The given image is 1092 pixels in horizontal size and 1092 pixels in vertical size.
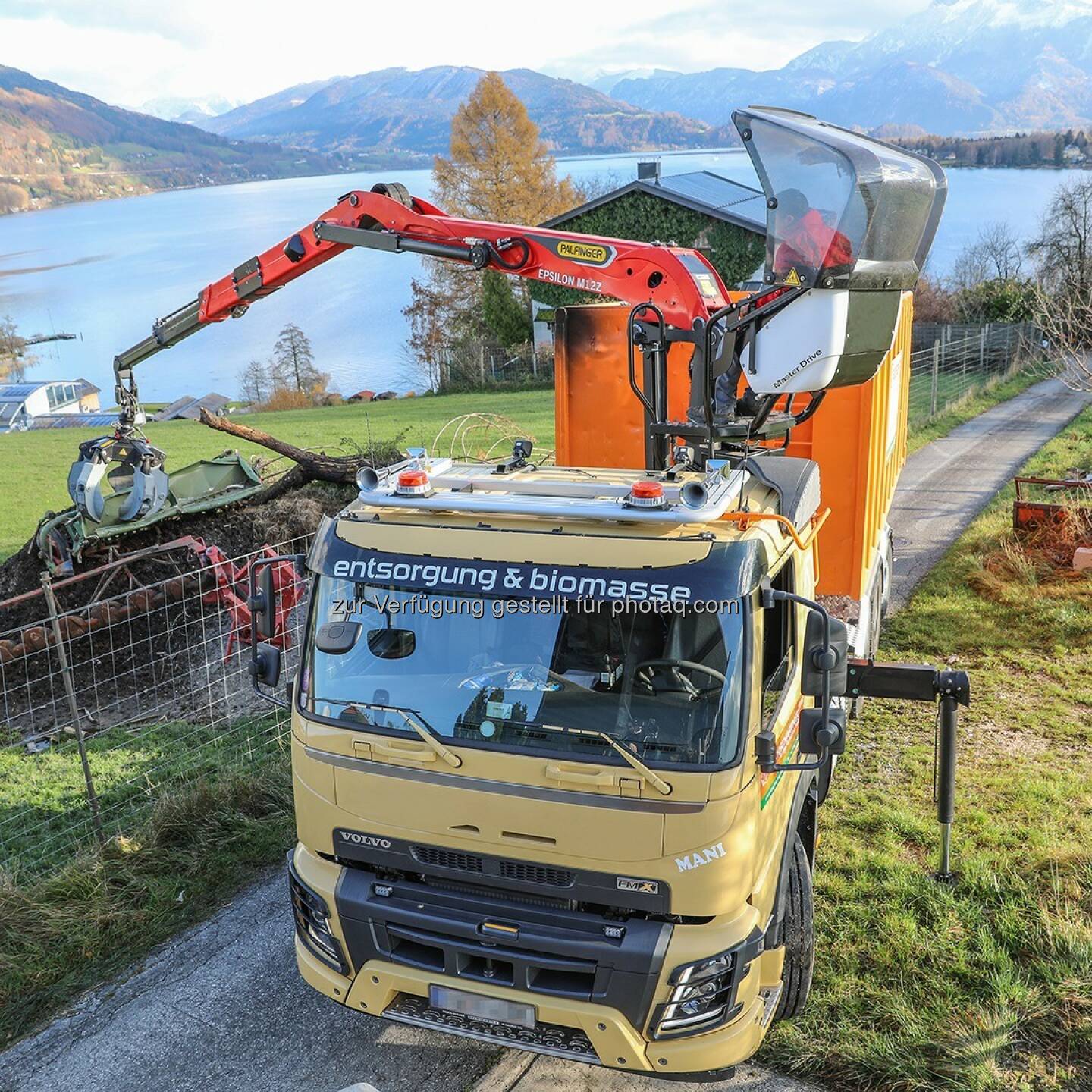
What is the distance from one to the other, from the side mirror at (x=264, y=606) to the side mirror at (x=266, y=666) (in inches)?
3.0

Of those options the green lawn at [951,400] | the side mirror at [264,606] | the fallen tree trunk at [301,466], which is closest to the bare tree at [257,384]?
the green lawn at [951,400]

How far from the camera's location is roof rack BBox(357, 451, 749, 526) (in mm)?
3955

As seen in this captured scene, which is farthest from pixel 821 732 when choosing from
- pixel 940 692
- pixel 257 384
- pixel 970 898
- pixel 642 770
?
Answer: pixel 257 384

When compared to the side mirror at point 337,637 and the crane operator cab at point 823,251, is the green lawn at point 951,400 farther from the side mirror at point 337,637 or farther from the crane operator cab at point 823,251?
the side mirror at point 337,637

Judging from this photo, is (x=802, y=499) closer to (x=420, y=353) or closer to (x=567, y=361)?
(x=567, y=361)

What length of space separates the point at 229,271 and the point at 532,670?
54291mm

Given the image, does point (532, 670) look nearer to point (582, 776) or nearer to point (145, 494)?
point (582, 776)

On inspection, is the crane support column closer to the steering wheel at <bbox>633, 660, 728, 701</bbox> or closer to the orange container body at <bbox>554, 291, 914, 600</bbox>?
the orange container body at <bbox>554, 291, 914, 600</bbox>

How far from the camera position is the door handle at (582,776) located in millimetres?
3668

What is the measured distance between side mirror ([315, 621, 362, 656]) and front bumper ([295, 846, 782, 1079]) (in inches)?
37.0

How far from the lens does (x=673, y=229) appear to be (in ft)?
99.6

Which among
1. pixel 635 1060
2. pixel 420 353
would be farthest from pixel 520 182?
pixel 635 1060

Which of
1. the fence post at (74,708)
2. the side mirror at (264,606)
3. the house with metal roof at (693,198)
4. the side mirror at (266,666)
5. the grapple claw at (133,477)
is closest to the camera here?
the side mirror at (264,606)

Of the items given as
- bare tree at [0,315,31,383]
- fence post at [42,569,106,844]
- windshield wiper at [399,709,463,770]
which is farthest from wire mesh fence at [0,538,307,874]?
bare tree at [0,315,31,383]
